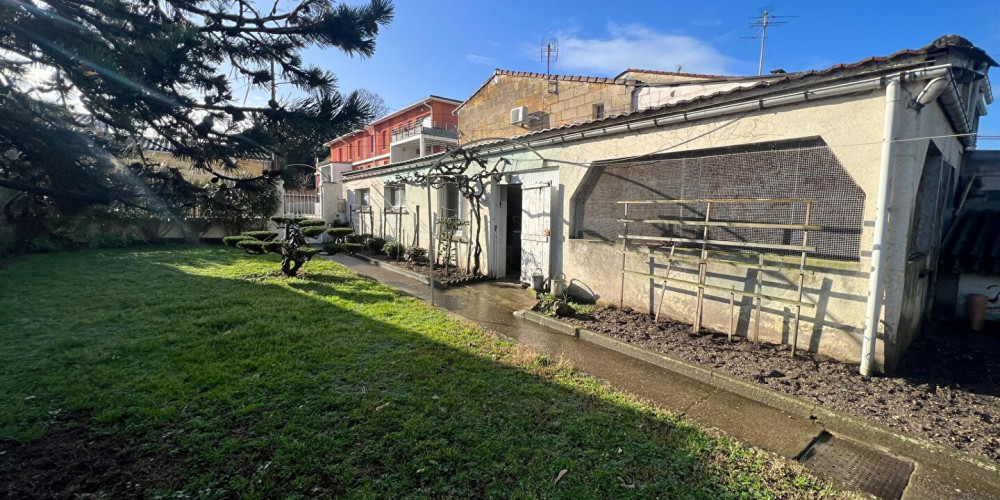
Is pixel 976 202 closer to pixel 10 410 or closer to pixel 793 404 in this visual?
pixel 793 404

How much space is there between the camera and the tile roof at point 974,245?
5.30 metres

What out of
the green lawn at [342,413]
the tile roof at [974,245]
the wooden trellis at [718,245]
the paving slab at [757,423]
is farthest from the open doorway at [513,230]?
the tile roof at [974,245]

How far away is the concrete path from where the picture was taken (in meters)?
2.61

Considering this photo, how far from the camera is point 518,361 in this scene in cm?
423

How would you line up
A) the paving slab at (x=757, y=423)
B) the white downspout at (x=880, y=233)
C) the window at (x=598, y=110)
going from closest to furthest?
the paving slab at (x=757, y=423) < the white downspout at (x=880, y=233) < the window at (x=598, y=110)

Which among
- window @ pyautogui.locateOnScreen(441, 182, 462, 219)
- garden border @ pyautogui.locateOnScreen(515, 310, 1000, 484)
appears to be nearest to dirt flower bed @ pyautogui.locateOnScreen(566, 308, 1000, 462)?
garden border @ pyautogui.locateOnScreen(515, 310, 1000, 484)

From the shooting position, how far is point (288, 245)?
8141 mm

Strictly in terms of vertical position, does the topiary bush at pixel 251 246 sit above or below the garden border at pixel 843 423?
above

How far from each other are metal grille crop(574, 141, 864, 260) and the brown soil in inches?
222

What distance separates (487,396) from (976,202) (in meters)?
8.46

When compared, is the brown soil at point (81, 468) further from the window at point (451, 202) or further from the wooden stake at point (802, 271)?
the window at point (451, 202)

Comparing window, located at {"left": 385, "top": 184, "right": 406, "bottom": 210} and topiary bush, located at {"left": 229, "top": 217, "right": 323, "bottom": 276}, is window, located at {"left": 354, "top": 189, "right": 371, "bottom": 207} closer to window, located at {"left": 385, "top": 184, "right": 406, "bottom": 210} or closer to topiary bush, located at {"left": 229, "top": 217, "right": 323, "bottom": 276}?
window, located at {"left": 385, "top": 184, "right": 406, "bottom": 210}

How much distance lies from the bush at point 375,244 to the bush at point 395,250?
1388 millimetres

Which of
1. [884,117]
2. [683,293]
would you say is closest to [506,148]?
[683,293]
